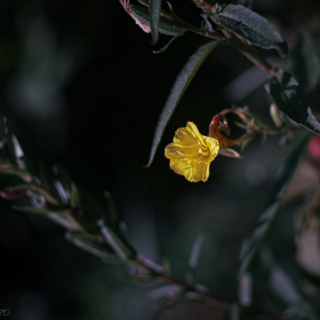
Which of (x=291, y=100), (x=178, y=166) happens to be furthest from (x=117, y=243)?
(x=291, y=100)

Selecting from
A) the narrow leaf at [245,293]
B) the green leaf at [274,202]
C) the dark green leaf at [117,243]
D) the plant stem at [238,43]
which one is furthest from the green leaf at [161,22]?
the narrow leaf at [245,293]

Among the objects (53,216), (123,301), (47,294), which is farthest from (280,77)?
(47,294)

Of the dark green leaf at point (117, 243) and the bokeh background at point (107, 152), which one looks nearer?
the dark green leaf at point (117, 243)

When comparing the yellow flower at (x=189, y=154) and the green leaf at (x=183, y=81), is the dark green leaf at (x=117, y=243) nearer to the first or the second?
the yellow flower at (x=189, y=154)

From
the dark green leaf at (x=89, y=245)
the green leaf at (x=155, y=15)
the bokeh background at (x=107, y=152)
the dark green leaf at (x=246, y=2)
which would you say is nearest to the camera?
the green leaf at (x=155, y=15)

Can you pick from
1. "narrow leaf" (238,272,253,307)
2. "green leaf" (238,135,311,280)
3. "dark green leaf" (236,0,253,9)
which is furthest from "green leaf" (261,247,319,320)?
"dark green leaf" (236,0,253,9)

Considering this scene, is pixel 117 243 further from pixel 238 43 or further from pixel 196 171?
pixel 238 43
